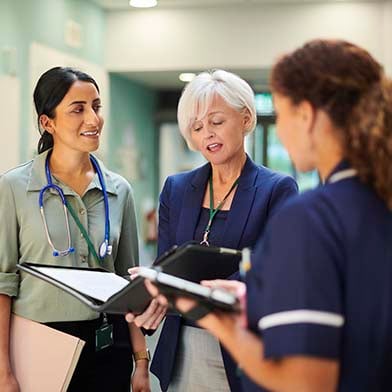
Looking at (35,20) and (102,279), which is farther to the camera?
(35,20)

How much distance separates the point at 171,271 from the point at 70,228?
1.79 ft

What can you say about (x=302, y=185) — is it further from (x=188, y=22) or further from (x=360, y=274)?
(x=360, y=274)

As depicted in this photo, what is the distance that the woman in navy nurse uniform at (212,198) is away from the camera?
1868 millimetres

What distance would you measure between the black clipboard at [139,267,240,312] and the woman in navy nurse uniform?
720 mm

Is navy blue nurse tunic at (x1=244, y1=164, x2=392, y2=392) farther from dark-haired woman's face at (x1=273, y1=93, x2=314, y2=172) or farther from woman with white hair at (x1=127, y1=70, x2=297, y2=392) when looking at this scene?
woman with white hair at (x1=127, y1=70, x2=297, y2=392)

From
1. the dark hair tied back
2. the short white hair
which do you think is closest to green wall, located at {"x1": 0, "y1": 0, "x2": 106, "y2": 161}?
the dark hair tied back

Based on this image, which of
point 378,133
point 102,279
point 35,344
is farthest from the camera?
point 35,344

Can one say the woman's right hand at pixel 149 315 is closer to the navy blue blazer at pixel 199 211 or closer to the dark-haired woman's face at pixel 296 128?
the navy blue blazer at pixel 199 211

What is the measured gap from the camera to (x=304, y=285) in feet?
3.29

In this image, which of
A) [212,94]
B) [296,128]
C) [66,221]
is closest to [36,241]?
[66,221]

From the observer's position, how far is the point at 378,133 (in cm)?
102

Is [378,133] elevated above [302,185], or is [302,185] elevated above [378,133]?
[378,133]

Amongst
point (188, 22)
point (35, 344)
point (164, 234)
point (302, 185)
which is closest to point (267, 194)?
point (164, 234)

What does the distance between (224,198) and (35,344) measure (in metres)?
0.69
